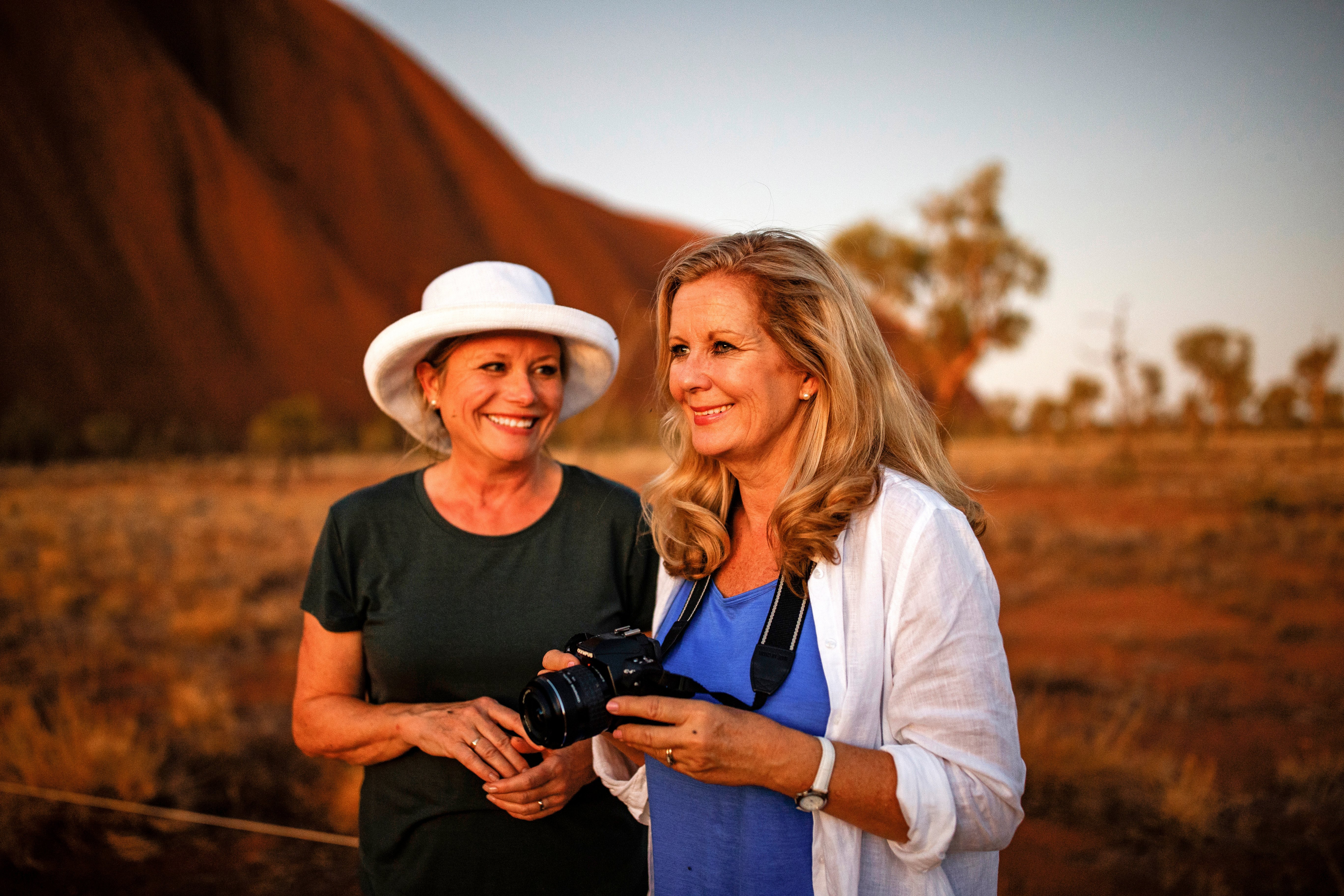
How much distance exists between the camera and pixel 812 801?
4.76ft

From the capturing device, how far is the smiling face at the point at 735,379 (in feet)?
5.88

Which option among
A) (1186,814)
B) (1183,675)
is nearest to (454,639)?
(1186,814)

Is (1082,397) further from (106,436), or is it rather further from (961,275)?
(106,436)

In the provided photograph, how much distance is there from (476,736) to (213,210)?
100 feet

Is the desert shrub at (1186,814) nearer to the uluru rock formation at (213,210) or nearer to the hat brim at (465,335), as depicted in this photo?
the hat brim at (465,335)

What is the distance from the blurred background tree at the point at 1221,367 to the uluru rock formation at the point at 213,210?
15.0 meters

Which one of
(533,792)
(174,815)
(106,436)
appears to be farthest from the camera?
(106,436)

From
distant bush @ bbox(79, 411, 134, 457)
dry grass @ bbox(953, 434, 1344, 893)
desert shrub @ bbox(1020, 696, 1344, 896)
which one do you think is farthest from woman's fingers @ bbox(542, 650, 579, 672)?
distant bush @ bbox(79, 411, 134, 457)

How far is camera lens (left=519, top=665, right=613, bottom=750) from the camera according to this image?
1524 mm

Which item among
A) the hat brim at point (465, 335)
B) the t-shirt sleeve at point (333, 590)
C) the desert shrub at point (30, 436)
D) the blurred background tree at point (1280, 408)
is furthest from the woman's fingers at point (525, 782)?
the desert shrub at point (30, 436)

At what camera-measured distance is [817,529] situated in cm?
167

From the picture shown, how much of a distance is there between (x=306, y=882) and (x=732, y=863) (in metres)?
3.30

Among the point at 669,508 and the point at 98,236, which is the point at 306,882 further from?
the point at 98,236

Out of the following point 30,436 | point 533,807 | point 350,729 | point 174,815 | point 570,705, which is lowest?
point 174,815
